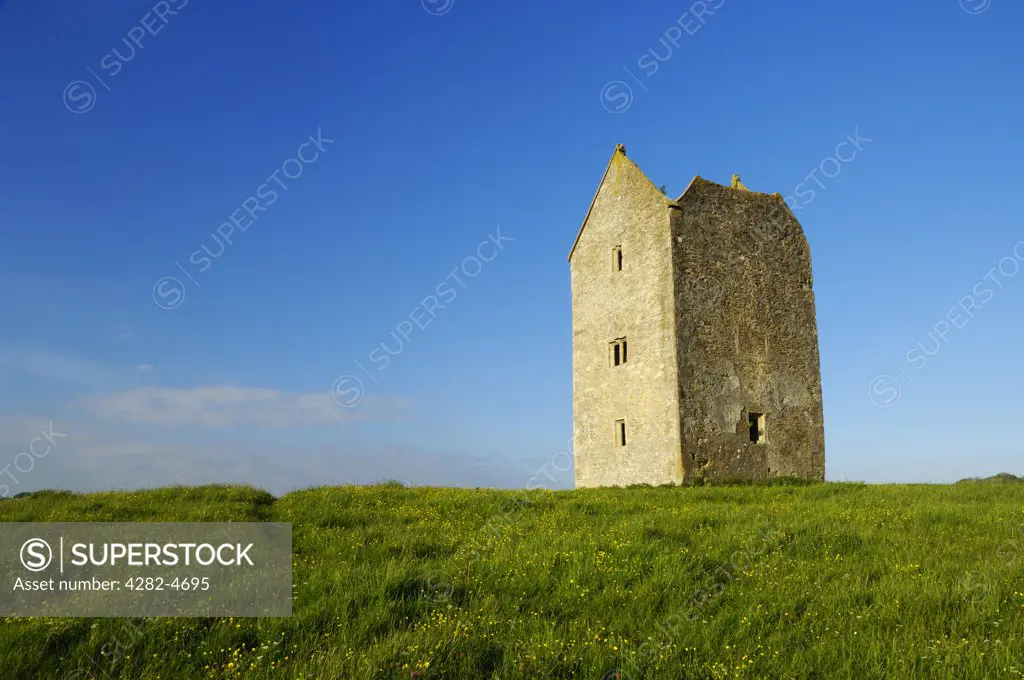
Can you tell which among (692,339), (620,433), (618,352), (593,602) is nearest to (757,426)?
(692,339)

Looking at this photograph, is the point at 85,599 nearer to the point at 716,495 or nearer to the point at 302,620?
the point at 302,620

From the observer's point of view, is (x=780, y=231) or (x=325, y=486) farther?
(x=780, y=231)

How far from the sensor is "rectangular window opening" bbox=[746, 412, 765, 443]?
26547 millimetres

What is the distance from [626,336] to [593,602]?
697 inches

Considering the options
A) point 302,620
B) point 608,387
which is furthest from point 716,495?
point 302,620

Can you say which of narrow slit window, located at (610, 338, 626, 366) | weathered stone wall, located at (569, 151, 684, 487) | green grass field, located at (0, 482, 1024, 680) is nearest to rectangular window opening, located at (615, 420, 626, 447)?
weathered stone wall, located at (569, 151, 684, 487)

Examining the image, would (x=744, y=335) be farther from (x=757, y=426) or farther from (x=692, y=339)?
(x=757, y=426)

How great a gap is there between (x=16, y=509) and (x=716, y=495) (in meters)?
17.3

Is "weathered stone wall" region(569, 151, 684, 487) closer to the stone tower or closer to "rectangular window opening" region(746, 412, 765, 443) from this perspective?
the stone tower

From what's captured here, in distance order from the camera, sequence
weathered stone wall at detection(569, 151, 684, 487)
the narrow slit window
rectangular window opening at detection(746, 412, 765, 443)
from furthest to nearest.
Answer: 1. the narrow slit window
2. rectangular window opening at detection(746, 412, 765, 443)
3. weathered stone wall at detection(569, 151, 684, 487)

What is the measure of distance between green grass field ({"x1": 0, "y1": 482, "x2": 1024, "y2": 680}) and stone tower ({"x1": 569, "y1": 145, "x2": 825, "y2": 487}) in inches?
336

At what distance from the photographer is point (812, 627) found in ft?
31.0

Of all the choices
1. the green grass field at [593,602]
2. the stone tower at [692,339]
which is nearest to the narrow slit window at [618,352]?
the stone tower at [692,339]

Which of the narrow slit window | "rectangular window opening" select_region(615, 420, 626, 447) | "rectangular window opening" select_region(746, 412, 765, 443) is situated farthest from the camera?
the narrow slit window
